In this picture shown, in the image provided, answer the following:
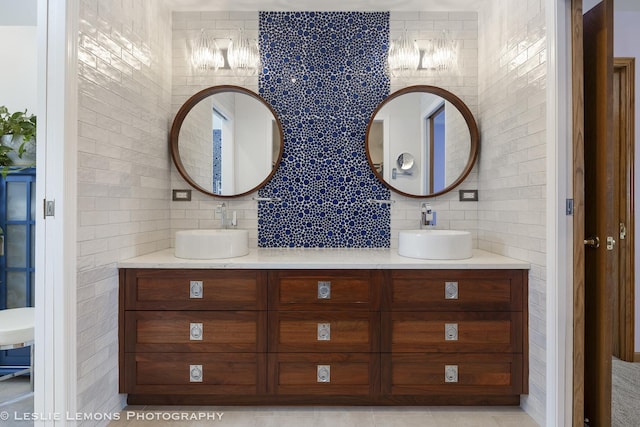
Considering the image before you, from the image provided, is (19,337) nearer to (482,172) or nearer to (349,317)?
(349,317)

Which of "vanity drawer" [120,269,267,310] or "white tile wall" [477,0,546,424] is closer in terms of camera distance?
"white tile wall" [477,0,546,424]

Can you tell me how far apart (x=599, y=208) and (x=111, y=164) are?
2381 millimetres

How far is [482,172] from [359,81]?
1.07 metres

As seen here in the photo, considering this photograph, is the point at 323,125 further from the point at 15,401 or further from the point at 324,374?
the point at 15,401

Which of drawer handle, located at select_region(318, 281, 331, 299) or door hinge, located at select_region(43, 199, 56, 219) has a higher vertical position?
door hinge, located at select_region(43, 199, 56, 219)

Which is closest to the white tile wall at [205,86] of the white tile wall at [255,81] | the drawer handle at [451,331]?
the white tile wall at [255,81]

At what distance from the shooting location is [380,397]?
211cm

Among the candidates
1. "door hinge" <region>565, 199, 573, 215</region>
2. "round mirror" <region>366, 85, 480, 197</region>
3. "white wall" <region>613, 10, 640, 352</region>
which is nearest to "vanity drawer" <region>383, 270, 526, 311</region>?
"door hinge" <region>565, 199, 573, 215</region>

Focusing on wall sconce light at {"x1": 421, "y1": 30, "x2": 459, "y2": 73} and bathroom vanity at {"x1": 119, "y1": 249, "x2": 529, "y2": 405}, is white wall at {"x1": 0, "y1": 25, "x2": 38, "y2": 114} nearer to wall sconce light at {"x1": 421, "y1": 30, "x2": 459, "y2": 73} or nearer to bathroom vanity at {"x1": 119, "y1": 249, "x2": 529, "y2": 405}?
bathroom vanity at {"x1": 119, "y1": 249, "x2": 529, "y2": 405}

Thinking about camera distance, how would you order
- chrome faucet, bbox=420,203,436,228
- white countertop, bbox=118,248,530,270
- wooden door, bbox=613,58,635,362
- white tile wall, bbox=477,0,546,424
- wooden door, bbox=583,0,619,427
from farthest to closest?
wooden door, bbox=613,58,635,362, chrome faucet, bbox=420,203,436,228, white countertop, bbox=118,248,530,270, white tile wall, bbox=477,0,546,424, wooden door, bbox=583,0,619,427

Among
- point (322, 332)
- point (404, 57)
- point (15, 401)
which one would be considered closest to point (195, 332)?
point (322, 332)

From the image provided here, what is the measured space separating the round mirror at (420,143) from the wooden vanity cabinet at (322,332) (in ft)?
2.80

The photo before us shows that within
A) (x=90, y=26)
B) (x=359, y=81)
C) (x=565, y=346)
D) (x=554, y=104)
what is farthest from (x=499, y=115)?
(x=90, y=26)

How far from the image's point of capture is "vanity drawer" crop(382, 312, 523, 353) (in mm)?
2055
